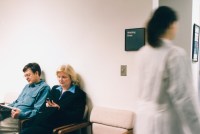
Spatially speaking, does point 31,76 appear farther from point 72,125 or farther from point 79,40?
point 72,125

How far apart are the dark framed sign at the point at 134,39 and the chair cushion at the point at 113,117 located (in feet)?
2.14

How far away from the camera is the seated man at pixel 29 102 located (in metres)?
3.08

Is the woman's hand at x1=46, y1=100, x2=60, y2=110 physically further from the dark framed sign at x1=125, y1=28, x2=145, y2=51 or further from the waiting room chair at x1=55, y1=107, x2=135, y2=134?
the dark framed sign at x1=125, y1=28, x2=145, y2=51

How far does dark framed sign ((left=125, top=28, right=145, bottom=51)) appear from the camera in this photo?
8.51ft

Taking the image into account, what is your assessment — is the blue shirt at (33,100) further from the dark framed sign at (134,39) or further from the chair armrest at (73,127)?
the dark framed sign at (134,39)

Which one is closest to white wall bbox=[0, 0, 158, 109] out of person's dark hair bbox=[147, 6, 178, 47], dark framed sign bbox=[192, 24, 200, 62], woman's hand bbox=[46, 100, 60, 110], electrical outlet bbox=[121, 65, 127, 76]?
electrical outlet bbox=[121, 65, 127, 76]

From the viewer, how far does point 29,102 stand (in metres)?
3.20

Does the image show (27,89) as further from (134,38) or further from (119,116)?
(134,38)

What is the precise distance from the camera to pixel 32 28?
143 inches

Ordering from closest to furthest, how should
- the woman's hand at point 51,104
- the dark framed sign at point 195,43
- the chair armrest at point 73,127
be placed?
1. the chair armrest at point 73,127
2. the woman's hand at point 51,104
3. the dark framed sign at point 195,43

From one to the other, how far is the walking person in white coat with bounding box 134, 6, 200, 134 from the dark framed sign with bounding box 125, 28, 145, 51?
85 centimetres

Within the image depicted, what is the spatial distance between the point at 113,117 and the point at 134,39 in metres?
0.82

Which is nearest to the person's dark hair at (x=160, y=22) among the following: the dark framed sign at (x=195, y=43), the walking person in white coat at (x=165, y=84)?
the walking person in white coat at (x=165, y=84)

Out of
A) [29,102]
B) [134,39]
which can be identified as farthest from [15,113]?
[134,39]
